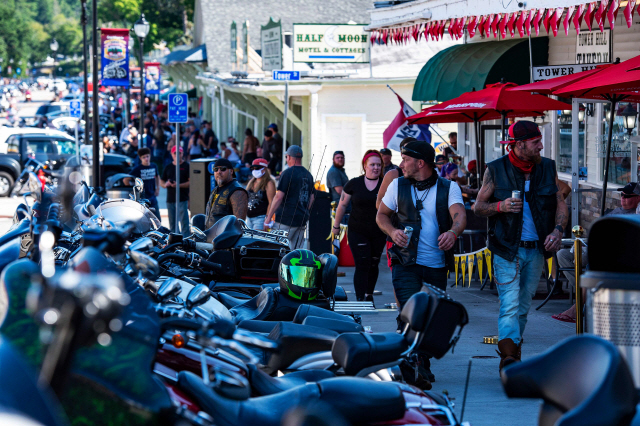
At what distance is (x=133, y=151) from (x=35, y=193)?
2449 centimetres

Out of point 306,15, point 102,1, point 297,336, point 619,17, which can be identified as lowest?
point 297,336

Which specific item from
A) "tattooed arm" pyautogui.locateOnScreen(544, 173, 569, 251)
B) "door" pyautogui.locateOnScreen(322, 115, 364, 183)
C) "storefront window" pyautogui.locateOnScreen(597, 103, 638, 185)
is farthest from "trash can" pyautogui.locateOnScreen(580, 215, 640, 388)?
"door" pyautogui.locateOnScreen(322, 115, 364, 183)

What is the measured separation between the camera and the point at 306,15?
104 ft

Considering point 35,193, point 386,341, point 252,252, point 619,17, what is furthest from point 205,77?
point 386,341

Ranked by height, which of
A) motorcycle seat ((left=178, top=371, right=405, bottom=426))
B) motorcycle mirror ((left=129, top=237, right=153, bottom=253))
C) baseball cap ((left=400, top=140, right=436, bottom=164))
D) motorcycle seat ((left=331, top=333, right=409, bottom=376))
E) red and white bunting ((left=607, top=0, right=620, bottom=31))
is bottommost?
motorcycle seat ((left=178, top=371, right=405, bottom=426))

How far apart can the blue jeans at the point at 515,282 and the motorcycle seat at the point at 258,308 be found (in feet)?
5.70

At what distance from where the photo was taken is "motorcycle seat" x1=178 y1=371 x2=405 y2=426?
10.3 ft

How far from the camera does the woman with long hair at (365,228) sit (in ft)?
29.3

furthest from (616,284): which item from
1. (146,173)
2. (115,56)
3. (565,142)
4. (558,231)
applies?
(115,56)

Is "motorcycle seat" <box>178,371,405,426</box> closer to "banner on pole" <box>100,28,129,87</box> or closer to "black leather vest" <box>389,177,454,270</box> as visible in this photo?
"black leather vest" <box>389,177,454,270</box>

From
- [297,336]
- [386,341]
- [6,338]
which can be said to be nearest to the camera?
[6,338]

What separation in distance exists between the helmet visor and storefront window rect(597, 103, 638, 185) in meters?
6.68

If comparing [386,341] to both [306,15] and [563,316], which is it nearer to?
[563,316]

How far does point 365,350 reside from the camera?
369cm
